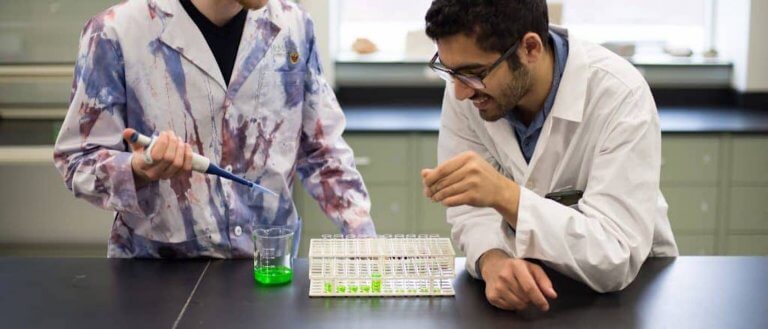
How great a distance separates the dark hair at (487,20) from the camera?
1.56m

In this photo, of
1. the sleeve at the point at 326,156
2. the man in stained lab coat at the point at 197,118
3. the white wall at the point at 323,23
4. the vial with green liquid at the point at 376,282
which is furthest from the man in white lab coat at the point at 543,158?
the white wall at the point at 323,23

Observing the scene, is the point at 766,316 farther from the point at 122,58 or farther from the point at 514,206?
the point at 122,58

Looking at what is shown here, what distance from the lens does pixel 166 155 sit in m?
1.53

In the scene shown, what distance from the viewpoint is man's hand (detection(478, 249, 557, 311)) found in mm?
1473

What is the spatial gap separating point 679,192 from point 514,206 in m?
2.17

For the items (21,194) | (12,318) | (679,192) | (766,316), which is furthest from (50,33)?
(766,316)

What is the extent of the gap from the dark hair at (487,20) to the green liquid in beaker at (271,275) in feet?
1.74

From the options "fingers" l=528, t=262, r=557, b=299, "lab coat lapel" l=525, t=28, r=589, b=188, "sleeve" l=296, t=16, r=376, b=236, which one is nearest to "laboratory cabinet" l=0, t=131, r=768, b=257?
"sleeve" l=296, t=16, r=376, b=236

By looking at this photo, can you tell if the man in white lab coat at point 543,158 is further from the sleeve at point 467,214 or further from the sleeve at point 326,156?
the sleeve at point 326,156

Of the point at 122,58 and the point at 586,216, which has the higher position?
the point at 122,58

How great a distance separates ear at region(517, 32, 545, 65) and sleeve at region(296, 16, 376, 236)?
0.55 metres

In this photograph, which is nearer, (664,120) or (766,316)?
(766,316)

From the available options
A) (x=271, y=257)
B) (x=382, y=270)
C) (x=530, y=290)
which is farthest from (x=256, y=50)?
(x=530, y=290)

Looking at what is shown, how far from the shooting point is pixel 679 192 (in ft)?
11.3
